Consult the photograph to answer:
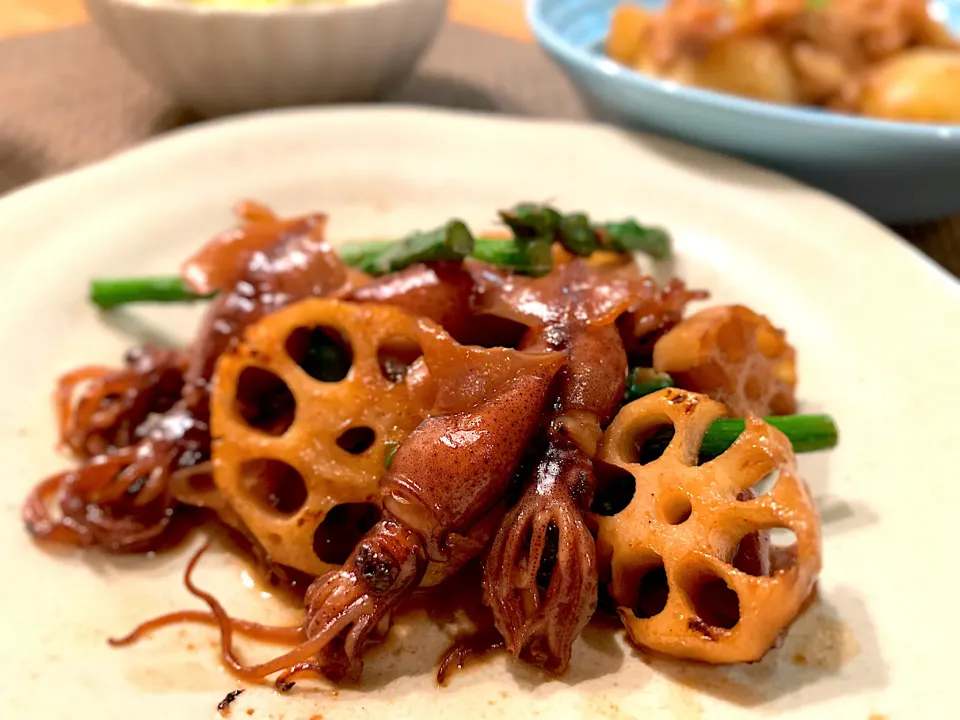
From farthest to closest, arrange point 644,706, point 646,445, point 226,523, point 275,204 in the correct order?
point 275,204
point 226,523
point 646,445
point 644,706

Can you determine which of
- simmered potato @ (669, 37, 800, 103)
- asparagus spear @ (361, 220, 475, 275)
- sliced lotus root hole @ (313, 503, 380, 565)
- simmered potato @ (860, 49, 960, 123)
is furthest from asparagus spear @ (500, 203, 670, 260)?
simmered potato @ (860, 49, 960, 123)

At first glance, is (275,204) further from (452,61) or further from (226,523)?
(452,61)

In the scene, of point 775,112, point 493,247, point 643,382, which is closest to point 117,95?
point 493,247

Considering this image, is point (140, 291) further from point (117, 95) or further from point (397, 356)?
point (117, 95)

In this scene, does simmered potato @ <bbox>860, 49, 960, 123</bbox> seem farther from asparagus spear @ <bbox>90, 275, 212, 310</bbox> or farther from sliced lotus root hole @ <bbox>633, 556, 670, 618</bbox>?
asparagus spear @ <bbox>90, 275, 212, 310</bbox>

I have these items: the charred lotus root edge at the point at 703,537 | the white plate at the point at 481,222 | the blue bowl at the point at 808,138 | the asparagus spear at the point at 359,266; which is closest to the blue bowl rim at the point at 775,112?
the blue bowl at the point at 808,138

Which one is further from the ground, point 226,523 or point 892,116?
point 892,116

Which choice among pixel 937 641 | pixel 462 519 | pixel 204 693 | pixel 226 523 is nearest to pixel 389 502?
pixel 462 519
